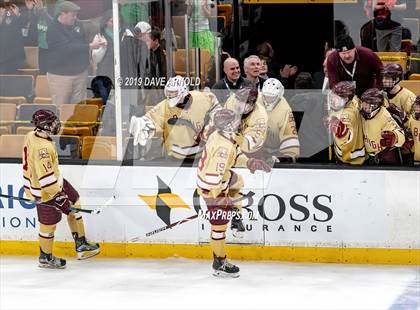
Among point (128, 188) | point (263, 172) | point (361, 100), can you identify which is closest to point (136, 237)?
point (128, 188)

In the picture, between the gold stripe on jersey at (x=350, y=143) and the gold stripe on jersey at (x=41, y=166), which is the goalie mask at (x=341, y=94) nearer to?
the gold stripe on jersey at (x=350, y=143)

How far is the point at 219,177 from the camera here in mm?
9703

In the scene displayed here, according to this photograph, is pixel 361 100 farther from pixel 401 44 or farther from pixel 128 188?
pixel 128 188

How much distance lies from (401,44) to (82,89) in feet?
8.19

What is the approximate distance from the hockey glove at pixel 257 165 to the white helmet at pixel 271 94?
1.33ft

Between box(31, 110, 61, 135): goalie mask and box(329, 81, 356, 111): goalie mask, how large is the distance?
2051mm

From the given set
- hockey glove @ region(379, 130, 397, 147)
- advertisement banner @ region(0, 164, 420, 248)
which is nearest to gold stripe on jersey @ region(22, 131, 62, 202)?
advertisement banner @ region(0, 164, 420, 248)

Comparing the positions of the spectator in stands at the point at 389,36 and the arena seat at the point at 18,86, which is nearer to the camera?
the spectator in stands at the point at 389,36

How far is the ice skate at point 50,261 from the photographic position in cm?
1006

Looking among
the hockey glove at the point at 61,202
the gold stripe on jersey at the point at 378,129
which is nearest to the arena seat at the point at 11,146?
the hockey glove at the point at 61,202

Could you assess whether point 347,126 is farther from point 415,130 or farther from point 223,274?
point 223,274

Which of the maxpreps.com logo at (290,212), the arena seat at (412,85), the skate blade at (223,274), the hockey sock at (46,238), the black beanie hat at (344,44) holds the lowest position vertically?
the skate blade at (223,274)

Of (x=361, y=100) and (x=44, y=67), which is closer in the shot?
(x=361, y=100)

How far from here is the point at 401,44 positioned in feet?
33.7
